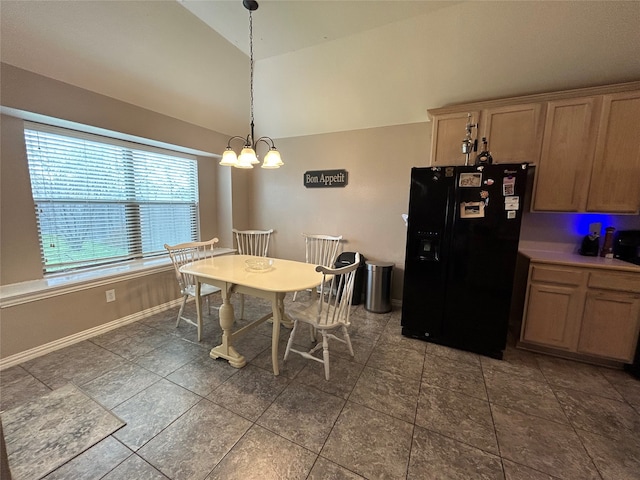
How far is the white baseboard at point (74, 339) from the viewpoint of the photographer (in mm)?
2084

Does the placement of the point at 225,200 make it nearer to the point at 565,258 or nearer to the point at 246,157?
the point at 246,157

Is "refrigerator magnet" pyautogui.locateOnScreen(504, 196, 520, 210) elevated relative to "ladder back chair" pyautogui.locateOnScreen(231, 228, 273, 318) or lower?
elevated

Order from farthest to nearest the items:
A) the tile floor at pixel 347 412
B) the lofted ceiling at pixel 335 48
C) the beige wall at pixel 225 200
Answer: the beige wall at pixel 225 200
the lofted ceiling at pixel 335 48
the tile floor at pixel 347 412

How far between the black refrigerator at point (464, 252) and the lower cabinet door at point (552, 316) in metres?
0.33

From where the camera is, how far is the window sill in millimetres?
2094

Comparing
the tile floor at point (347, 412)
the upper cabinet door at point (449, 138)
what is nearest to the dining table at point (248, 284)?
the tile floor at point (347, 412)

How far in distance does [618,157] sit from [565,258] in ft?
3.09

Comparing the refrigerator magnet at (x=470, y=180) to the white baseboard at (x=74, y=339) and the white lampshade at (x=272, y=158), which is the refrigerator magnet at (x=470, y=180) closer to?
the white lampshade at (x=272, y=158)

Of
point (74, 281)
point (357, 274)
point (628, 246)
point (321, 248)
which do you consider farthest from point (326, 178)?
point (628, 246)

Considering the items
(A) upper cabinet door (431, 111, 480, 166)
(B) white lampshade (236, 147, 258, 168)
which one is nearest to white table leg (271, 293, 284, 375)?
(B) white lampshade (236, 147, 258, 168)

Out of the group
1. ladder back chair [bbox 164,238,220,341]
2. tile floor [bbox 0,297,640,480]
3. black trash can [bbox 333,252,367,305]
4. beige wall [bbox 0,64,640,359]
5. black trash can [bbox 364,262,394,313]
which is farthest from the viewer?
black trash can [bbox 333,252,367,305]

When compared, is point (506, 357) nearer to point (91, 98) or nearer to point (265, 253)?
point (265, 253)

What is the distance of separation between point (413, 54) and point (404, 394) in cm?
298

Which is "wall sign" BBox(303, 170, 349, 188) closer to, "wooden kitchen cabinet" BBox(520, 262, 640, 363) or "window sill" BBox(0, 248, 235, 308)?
"window sill" BBox(0, 248, 235, 308)
